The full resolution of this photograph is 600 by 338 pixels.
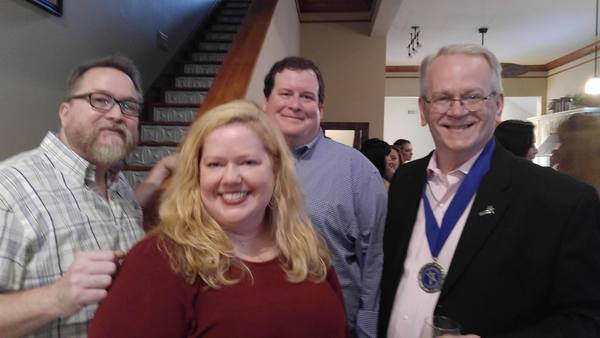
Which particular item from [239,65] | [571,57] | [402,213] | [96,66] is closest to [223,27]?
[239,65]

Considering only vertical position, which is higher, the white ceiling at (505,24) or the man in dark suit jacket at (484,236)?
the white ceiling at (505,24)

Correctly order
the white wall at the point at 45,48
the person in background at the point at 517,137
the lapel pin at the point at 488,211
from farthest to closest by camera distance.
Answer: the white wall at the point at 45,48 < the person in background at the point at 517,137 < the lapel pin at the point at 488,211

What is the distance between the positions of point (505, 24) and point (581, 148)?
556 cm

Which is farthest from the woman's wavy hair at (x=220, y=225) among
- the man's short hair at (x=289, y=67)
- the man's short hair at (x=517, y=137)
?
the man's short hair at (x=517, y=137)

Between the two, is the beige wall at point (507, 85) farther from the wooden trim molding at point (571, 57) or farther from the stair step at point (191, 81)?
the stair step at point (191, 81)

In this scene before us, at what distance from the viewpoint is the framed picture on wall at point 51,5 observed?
306cm

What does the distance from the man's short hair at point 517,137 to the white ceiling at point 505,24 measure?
11.1ft

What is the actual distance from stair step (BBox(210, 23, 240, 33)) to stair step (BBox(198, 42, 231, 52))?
423 mm

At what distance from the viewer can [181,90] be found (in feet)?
16.5

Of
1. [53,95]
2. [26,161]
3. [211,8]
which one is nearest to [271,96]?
[26,161]

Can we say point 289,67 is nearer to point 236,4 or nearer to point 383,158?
point 383,158

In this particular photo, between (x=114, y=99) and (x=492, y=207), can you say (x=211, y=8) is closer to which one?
(x=114, y=99)

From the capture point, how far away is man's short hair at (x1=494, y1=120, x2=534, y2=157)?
264cm

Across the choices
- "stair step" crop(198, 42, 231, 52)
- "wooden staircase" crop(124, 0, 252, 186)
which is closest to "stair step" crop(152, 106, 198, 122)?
"wooden staircase" crop(124, 0, 252, 186)
